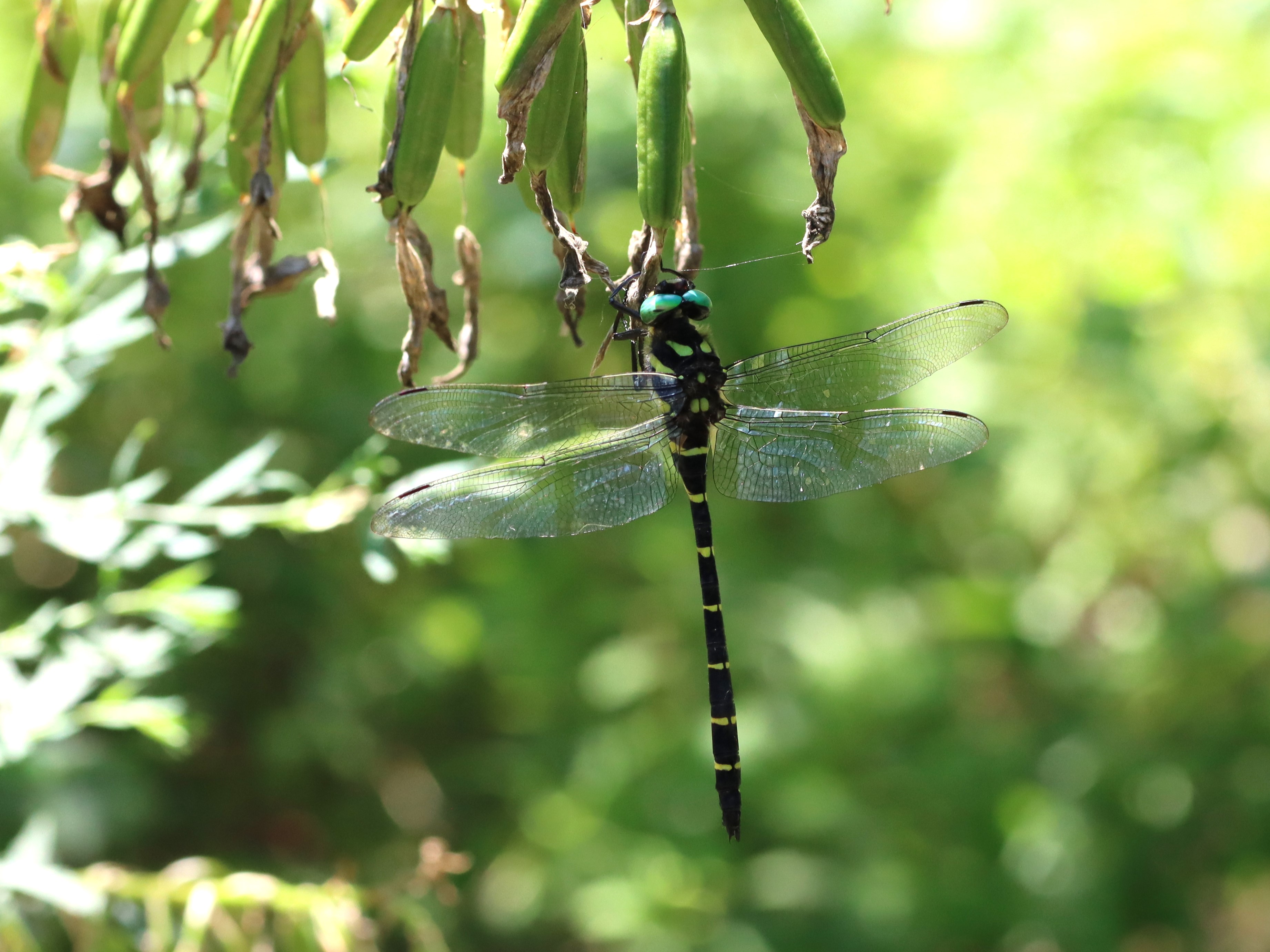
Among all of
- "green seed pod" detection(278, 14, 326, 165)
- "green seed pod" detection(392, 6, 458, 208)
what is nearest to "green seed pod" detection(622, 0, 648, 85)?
"green seed pod" detection(392, 6, 458, 208)

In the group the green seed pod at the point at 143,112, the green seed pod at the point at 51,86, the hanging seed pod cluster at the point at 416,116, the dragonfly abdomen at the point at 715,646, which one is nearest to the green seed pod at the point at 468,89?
the hanging seed pod cluster at the point at 416,116

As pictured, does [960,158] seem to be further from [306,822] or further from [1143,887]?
[306,822]

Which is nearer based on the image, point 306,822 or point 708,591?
point 708,591

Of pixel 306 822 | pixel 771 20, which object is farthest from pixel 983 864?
pixel 771 20

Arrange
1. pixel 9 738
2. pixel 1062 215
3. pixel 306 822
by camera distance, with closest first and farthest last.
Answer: pixel 9 738 → pixel 1062 215 → pixel 306 822

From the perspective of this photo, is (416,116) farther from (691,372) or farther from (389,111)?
(691,372)

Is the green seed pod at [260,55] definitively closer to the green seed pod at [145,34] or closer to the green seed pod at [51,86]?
the green seed pod at [145,34]

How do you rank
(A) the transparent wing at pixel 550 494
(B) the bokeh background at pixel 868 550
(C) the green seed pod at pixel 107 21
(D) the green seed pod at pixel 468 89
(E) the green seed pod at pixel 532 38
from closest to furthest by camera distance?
(E) the green seed pod at pixel 532 38 → (D) the green seed pod at pixel 468 89 → (C) the green seed pod at pixel 107 21 → (A) the transparent wing at pixel 550 494 → (B) the bokeh background at pixel 868 550

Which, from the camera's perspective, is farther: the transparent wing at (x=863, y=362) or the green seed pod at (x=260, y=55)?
the transparent wing at (x=863, y=362)
